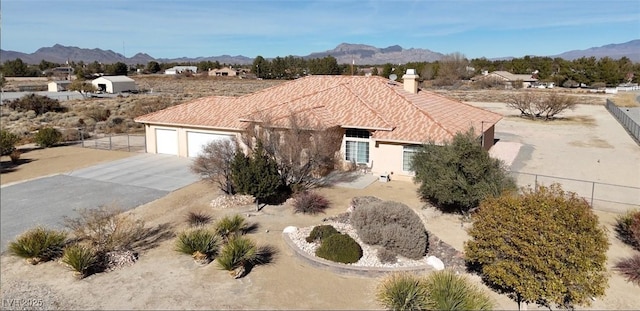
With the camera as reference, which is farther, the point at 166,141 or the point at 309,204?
the point at 166,141

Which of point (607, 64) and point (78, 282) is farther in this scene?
point (607, 64)

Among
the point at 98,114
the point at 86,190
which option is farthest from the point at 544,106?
the point at 98,114

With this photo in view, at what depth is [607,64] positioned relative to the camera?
104 m

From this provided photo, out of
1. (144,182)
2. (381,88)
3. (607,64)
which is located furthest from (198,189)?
(607,64)

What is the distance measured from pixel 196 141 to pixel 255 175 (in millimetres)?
11614

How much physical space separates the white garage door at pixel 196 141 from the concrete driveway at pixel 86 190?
873mm

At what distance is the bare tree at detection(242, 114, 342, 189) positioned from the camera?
2002cm

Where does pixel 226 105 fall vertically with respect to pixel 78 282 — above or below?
above

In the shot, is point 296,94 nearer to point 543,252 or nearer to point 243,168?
point 243,168

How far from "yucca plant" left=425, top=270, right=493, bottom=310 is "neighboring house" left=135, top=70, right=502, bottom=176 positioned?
11.8m

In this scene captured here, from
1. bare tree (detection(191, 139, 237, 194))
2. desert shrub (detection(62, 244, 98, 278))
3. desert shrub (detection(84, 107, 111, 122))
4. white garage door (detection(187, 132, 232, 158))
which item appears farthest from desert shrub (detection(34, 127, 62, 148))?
desert shrub (detection(62, 244, 98, 278))

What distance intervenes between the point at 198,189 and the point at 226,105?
9871 millimetres

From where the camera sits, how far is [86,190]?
71.7ft

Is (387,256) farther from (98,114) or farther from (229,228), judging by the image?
(98,114)
